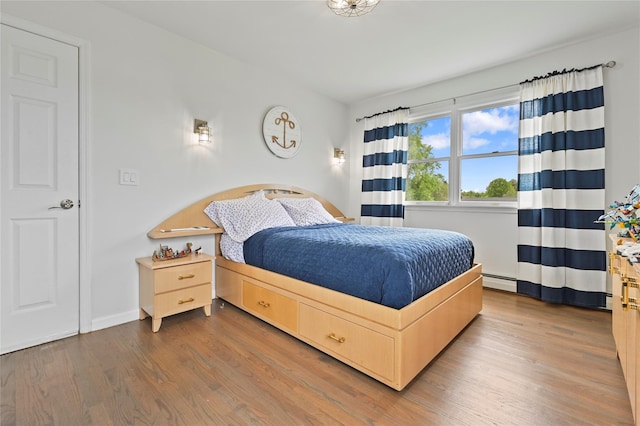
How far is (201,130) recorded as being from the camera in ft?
9.09

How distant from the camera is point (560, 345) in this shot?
2004mm

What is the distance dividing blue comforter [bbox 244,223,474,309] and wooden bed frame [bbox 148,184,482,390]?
2.2 inches

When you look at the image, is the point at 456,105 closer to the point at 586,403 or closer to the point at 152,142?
the point at 586,403

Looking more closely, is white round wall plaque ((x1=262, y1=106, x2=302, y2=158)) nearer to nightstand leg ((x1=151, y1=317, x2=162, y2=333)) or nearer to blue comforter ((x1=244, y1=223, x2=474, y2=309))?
blue comforter ((x1=244, y1=223, x2=474, y2=309))

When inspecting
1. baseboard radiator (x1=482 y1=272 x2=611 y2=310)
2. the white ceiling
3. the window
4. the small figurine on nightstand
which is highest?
the white ceiling

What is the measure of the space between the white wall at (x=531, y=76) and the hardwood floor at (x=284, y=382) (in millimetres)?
1185

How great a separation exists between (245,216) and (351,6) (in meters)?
1.89

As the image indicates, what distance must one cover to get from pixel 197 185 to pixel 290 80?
71.2 inches

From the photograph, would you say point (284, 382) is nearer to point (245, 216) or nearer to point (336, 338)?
point (336, 338)

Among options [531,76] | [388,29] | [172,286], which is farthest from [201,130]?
[531,76]

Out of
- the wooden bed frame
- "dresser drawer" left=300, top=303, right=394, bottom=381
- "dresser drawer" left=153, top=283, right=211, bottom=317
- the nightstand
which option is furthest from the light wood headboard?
"dresser drawer" left=300, top=303, right=394, bottom=381

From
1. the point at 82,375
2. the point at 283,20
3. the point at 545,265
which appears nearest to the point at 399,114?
the point at 283,20

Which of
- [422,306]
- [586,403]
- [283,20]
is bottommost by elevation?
[586,403]

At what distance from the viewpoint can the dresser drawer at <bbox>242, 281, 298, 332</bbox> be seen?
2.08m
